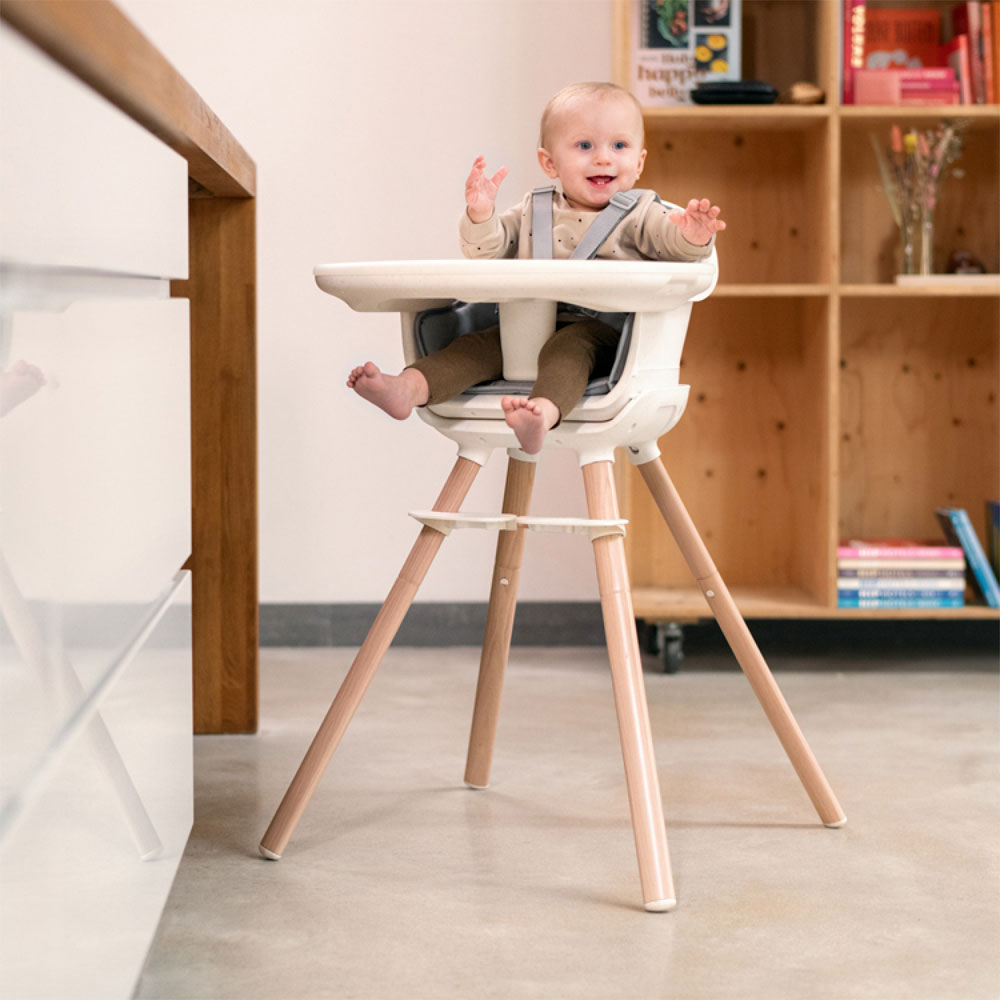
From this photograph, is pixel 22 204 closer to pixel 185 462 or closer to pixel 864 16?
pixel 185 462

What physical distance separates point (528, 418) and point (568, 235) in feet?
1.27

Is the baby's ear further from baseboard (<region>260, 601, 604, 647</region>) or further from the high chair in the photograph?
baseboard (<region>260, 601, 604, 647</region>)

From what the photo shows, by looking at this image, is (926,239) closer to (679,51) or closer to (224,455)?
(679,51)

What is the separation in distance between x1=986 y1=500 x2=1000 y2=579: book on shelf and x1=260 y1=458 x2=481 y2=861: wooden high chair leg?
1.49 meters

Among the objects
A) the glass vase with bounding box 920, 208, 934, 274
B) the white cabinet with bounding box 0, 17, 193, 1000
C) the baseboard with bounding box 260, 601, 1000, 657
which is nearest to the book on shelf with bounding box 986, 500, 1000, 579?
the baseboard with bounding box 260, 601, 1000, 657

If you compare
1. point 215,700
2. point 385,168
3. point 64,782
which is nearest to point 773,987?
point 64,782

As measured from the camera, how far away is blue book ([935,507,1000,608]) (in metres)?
2.50

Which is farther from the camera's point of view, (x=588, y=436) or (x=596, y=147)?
(x=596, y=147)

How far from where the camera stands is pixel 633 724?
1.35 metres

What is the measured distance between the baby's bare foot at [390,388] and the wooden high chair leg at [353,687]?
12cm

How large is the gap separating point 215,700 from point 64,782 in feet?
4.25

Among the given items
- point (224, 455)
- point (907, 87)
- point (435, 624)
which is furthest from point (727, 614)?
point (907, 87)

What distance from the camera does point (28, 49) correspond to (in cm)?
70

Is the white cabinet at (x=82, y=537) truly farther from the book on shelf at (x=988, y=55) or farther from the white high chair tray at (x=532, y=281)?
the book on shelf at (x=988, y=55)
